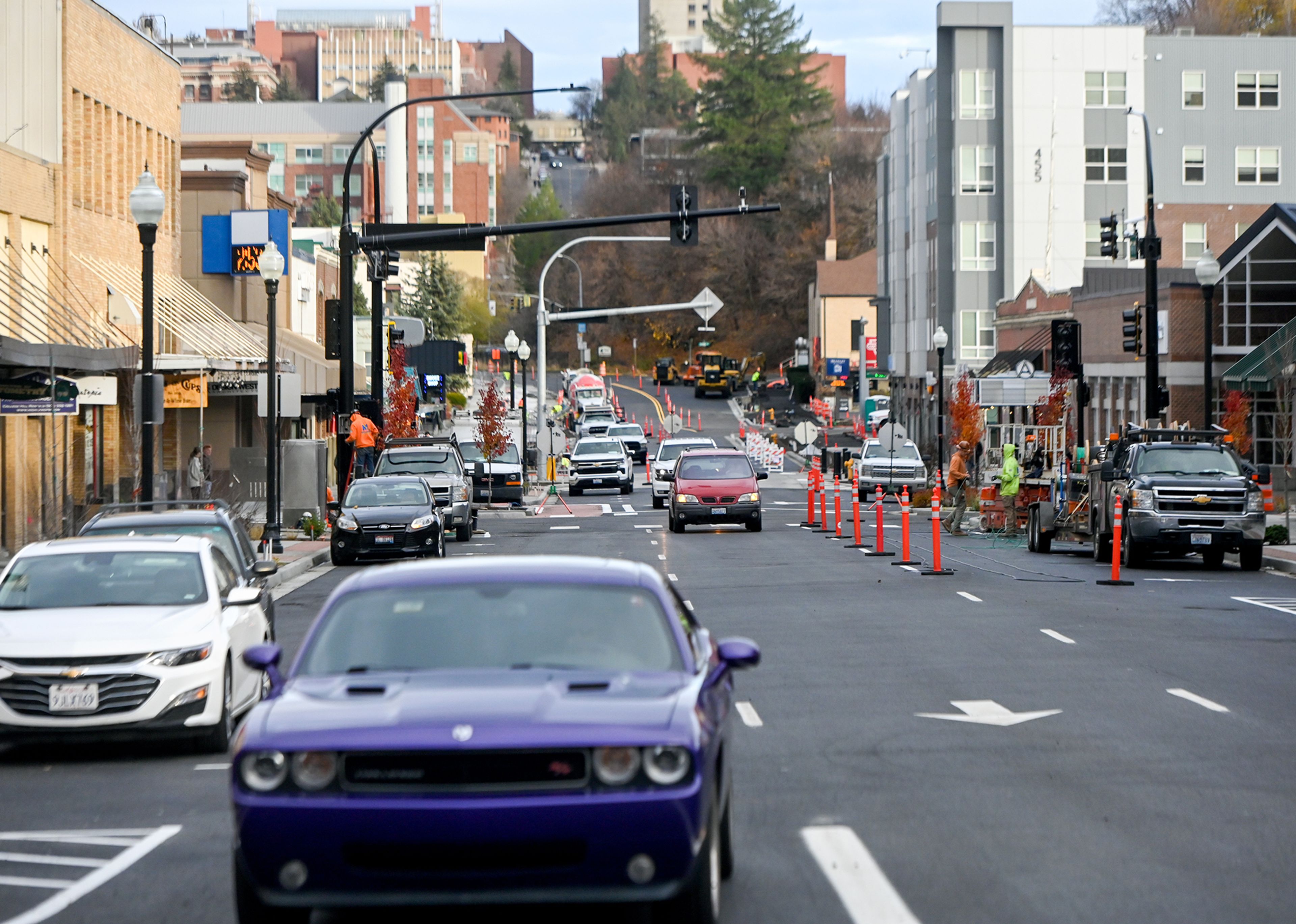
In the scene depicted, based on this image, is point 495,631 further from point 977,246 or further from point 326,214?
point 326,214

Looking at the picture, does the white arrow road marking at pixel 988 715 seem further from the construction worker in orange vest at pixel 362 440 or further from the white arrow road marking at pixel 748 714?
the construction worker in orange vest at pixel 362 440

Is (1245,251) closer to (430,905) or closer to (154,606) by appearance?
(154,606)

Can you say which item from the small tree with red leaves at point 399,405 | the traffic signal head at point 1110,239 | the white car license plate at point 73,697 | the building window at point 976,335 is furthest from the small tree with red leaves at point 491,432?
the white car license plate at point 73,697

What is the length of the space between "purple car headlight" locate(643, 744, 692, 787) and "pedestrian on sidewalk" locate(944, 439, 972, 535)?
30157mm

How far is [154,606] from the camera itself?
1259 cm

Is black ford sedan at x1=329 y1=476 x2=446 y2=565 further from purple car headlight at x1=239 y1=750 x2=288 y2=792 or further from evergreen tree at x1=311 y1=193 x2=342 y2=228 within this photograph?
evergreen tree at x1=311 y1=193 x2=342 y2=228

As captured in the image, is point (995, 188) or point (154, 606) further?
point (995, 188)

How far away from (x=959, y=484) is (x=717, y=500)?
518cm

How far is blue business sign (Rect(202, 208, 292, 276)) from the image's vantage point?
156 ft

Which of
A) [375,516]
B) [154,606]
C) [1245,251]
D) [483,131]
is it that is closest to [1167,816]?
[154,606]

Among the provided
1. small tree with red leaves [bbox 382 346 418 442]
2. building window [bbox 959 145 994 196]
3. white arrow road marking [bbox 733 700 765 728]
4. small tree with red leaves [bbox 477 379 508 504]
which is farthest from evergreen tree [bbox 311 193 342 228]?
white arrow road marking [bbox 733 700 765 728]

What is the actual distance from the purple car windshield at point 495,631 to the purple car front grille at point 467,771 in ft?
2.73

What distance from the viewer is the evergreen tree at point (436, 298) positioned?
119 m

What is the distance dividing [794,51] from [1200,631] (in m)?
128
